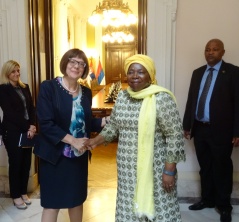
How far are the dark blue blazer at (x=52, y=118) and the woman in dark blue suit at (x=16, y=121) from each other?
3.35ft

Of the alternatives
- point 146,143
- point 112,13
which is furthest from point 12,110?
point 112,13

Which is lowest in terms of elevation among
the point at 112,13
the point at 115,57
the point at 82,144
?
the point at 82,144

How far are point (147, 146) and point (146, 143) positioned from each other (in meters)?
0.02

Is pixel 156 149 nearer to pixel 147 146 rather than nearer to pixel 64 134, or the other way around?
pixel 147 146

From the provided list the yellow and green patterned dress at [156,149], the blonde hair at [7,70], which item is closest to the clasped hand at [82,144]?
the yellow and green patterned dress at [156,149]

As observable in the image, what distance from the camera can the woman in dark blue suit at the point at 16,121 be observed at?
Result: 3246 mm

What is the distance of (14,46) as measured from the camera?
142 inches

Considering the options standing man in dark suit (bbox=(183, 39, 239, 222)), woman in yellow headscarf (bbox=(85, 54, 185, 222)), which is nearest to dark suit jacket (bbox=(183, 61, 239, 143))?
standing man in dark suit (bbox=(183, 39, 239, 222))

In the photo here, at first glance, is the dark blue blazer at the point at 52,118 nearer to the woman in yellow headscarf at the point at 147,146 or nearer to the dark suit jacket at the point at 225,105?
the woman in yellow headscarf at the point at 147,146

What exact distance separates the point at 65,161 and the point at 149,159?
670mm

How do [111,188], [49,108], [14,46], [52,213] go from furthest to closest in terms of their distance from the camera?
1. [111,188]
2. [14,46]
3. [52,213]
4. [49,108]

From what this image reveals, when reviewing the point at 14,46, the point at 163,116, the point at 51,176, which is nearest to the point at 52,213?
the point at 51,176

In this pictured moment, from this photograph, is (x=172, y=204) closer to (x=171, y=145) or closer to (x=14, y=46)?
(x=171, y=145)

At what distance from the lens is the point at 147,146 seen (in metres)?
1.95
